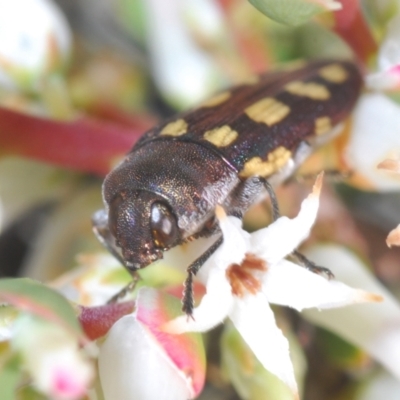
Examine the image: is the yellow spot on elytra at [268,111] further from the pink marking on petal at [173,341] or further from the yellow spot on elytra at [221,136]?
the pink marking on petal at [173,341]

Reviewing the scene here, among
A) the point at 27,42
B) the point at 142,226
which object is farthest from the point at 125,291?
the point at 27,42

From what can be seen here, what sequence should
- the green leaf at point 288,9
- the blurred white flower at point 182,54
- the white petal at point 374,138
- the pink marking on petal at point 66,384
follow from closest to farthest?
the pink marking on petal at point 66,384, the green leaf at point 288,9, the white petal at point 374,138, the blurred white flower at point 182,54

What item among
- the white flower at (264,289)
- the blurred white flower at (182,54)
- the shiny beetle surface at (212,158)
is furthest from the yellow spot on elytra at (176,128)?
the blurred white flower at (182,54)

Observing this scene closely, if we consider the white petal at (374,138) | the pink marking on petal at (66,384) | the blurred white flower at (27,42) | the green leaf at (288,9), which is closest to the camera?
the pink marking on petal at (66,384)

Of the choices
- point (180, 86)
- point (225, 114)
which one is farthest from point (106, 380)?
point (180, 86)

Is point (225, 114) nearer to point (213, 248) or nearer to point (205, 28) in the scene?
point (213, 248)

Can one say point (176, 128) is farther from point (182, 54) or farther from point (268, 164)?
point (182, 54)
